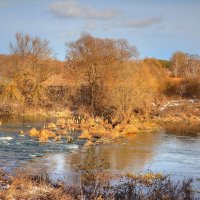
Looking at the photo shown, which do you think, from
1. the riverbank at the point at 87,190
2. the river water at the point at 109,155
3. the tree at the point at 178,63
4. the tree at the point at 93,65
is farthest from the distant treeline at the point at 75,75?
the riverbank at the point at 87,190

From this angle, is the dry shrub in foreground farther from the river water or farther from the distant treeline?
the distant treeline

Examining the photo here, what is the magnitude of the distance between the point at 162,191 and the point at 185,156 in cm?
1066

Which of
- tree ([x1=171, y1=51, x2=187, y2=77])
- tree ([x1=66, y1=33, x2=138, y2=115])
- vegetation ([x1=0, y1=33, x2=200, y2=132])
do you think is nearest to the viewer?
vegetation ([x1=0, y1=33, x2=200, y2=132])

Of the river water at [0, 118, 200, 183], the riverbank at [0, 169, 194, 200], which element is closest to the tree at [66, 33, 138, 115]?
the river water at [0, 118, 200, 183]

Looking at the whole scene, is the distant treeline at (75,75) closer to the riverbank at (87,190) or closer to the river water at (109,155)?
the river water at (109,155)

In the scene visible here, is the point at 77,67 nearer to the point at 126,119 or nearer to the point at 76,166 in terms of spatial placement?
the point at 126,119

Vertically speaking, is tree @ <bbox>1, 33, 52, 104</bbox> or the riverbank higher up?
tree @ <bbox>1, 33, 52, 104</bbox>

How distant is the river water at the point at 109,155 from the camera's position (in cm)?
1880

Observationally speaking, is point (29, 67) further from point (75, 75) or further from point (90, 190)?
point (90, 190)

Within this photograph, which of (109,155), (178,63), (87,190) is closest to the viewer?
(87,190)

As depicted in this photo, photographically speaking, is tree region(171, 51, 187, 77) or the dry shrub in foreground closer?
the dry shrub in foreground

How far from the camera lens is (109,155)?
73.7ft

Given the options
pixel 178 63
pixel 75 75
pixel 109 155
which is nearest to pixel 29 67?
pixel 75 75

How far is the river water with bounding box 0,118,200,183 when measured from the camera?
61.7 feet
